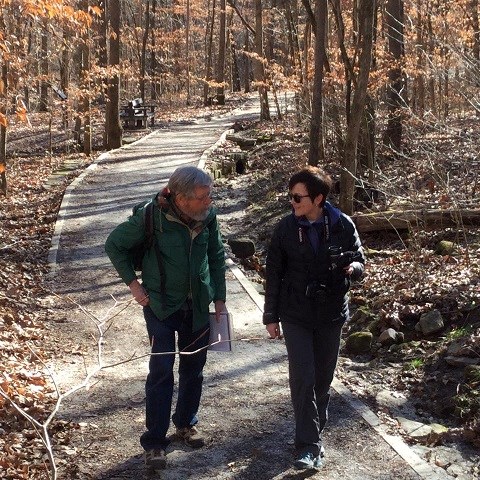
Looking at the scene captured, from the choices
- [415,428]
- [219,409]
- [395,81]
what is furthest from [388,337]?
[395,81]

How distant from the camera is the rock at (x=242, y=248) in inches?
492

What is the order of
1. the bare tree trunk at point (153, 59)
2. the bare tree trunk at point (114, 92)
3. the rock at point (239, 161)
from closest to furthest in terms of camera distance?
1. the rock at point (239, 161)
2. the bare tree trunk at point (114, 92)
3. the bare tree trunk at point (153, 59)

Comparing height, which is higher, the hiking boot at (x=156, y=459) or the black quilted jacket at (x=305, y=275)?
the black quilted jacket at (x=305, y=275)

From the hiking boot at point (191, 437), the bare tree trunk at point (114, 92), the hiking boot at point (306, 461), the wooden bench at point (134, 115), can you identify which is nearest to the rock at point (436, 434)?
the hiking boot at point (306, 461)

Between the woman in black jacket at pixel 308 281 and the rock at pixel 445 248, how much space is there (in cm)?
638

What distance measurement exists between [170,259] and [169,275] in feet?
0.34

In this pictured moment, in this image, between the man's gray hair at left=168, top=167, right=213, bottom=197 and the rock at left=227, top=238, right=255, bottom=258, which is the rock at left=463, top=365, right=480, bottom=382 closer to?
the man's gray hair at left=168, top=167, right=213, bottom=197

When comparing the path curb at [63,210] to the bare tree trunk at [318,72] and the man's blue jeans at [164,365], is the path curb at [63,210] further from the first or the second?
the man's blue jeans at [164,365]

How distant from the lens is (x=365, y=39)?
12617 mm

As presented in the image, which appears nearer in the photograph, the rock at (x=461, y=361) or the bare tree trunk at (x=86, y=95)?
the rock at (x=461, y=361)

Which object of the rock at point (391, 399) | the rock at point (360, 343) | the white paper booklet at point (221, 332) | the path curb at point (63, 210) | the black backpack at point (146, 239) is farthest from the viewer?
the path curb at point (63, 210)

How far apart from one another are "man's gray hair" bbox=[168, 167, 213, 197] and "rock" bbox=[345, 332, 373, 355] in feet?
13.8

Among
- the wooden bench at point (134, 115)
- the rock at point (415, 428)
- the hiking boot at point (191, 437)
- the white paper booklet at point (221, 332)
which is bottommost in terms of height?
the rock at point (415, 428)

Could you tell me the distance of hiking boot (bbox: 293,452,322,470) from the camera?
504 cm
